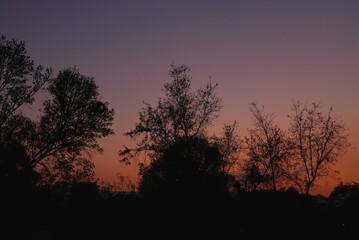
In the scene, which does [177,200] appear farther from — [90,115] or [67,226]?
[90,115]

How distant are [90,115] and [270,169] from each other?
24.1 m

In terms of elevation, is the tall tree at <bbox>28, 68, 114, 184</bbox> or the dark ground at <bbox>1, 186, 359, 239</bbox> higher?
the tall tree at <bbox>28, 68, 114, 184</bbox>

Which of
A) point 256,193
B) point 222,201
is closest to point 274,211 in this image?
point 222,201

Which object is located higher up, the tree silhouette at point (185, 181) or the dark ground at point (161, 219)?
the tree silhouette at point (185, 181)

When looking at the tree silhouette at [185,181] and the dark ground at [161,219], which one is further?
the tree silhouette at [185,181]

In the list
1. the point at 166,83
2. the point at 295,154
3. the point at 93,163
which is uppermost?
the point at 166,83

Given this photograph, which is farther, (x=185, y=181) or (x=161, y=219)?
(x=185, y=181)

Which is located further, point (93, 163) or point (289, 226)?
point (93, 163)

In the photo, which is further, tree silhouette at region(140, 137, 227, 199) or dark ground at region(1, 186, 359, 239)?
tree silhouette at region(140, 137, 227, 199)

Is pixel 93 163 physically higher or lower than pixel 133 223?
higher

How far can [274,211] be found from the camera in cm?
1875

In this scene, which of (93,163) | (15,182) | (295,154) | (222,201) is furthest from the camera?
(295,154)

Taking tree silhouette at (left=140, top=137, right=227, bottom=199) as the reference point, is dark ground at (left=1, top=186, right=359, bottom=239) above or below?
below

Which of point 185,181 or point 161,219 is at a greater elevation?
point 185,181
